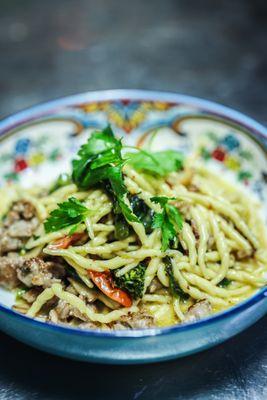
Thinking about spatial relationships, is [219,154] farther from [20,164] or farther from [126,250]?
[20,164]

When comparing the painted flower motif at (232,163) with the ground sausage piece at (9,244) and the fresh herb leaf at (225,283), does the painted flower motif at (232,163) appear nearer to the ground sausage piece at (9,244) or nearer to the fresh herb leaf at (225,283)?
the fresh herb leaf at (225,283)

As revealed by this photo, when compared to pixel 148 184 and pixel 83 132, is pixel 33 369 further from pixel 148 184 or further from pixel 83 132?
pixel 83 132

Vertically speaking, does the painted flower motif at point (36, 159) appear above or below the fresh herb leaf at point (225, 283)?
above

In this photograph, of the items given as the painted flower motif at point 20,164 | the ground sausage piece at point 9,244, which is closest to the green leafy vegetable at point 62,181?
the ground sausage piece at point 9,244

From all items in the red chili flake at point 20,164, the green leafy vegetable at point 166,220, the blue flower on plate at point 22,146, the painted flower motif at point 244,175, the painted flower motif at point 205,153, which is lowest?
the green leafy vegetable at point 166,220

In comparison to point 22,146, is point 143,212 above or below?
below

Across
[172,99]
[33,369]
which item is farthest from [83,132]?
[33,369]

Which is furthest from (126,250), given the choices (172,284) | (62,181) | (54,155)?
(54,155)
